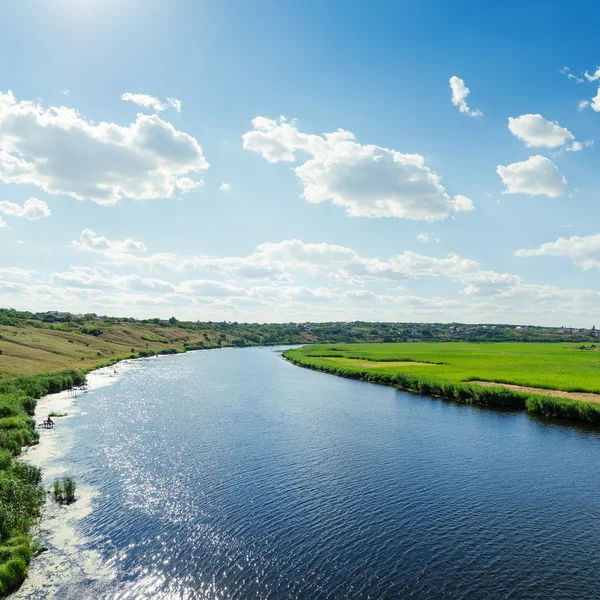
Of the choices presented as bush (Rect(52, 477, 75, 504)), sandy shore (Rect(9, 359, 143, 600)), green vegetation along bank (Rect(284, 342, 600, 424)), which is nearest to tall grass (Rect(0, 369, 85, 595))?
sandy shore (Rect(9, 359, 143, 600))

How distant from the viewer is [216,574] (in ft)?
75.4

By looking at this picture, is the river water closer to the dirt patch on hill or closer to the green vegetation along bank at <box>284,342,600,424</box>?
the green vegetation along bank at <box>284,342,600,424</box>

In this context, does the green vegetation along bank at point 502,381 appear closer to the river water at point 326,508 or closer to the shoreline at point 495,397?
the shoreline at point 495,397

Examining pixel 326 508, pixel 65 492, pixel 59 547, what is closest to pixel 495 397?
pixel 326 508

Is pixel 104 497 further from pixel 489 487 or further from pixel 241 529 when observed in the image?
pixel 489 487

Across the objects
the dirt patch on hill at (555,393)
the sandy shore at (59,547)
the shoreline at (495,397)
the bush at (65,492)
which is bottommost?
the sandy shore at (59,547)

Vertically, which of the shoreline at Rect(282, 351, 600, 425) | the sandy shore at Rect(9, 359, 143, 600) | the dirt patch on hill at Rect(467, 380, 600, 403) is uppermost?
the dirt patch on hill at Rect(467, 380, 600, 403)

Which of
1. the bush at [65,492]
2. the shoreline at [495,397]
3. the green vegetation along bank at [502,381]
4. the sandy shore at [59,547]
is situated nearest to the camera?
the sandy shore at [59,547]

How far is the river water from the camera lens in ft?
73.7

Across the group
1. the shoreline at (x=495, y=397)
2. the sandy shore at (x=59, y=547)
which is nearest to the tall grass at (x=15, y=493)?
the sandy shore at (x=59, y=547)

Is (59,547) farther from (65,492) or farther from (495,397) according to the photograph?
(495,397)

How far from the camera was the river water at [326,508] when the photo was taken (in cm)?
2247

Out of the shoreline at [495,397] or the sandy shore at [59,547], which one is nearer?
the sandy shore at [59,547]

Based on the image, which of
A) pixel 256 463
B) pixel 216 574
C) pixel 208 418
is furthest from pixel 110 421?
pixel 216 574
